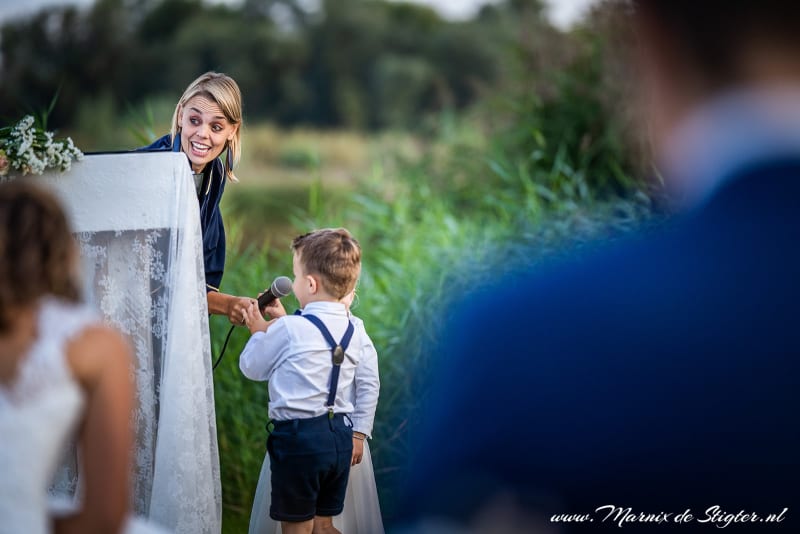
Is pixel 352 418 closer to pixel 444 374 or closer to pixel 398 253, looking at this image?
pixel 444 374

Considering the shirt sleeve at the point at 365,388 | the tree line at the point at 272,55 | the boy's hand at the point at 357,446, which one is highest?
the tree line at the point at 272,55

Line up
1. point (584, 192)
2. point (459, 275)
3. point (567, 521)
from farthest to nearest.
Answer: point (584, 192), point (459, 275), point (567, 521)

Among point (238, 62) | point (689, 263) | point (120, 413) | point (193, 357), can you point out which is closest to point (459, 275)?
point (193, 357)

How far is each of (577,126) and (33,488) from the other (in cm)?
521

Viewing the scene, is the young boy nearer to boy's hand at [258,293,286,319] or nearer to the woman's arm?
boy's hand at [258,293,286,319]

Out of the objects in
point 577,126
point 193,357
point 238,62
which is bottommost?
point 193,357

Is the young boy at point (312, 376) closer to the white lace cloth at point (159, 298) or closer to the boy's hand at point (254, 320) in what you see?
the boy's hand at point (254, 320)

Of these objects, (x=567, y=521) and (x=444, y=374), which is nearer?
(x=567, y=521)

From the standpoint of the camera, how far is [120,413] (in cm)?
165

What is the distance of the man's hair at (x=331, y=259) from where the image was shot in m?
2.59

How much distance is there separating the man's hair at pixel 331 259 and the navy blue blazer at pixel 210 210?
0.46 metres

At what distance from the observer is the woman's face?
283 cm

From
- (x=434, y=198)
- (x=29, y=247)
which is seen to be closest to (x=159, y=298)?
(x=29, y=247)

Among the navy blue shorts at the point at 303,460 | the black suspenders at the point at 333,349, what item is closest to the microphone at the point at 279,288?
the black suspenders at the point at 333,349
